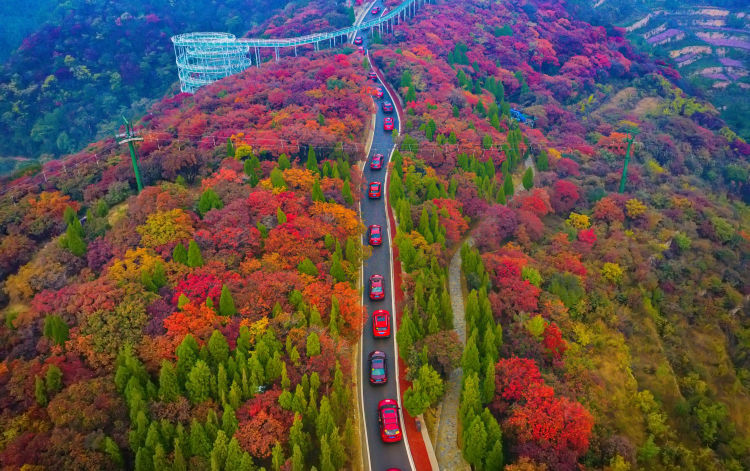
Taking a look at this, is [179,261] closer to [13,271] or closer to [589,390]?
[13,271]

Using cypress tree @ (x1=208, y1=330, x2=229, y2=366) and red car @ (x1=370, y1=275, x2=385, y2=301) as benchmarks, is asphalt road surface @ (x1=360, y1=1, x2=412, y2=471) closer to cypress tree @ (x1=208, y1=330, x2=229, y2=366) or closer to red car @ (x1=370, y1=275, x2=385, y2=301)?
red car @ (x1=370, y1=275, x2=385, y2=301)

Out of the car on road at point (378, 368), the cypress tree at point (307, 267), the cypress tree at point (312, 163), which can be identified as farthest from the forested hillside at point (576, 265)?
the cypress tree at point (312, 163)

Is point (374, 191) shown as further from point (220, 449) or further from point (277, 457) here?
point (220, 449)

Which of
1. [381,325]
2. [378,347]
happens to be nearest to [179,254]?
[381,325]

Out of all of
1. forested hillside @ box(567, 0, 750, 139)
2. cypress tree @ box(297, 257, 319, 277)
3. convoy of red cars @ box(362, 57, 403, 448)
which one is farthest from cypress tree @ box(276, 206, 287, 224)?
forested hillside @ box(567, 0, 750, 139)

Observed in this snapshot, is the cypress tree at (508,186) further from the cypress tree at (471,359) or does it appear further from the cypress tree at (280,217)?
the cypress tree at (471,359)

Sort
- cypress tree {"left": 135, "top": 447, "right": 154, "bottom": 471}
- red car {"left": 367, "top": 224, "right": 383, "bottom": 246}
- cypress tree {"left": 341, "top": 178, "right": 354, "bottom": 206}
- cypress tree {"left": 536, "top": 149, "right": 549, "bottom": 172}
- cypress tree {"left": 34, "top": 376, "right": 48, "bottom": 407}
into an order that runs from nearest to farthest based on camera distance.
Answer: cypress tree {"left": 135, "top": 447, "right": 154, "bottom": 471}
cypress tree {"left": 34, "top": 376, "right": 48, "bottom": 407}
red car {"left": 367, "top": 224, "right": 383, "bottom": 246}
cypress tree {"left": 341, "top": 178, "right": 354, "bottom": 206}
cypress tree {"left": 536, "top": 149, "right": 549, "bottom": 172}
